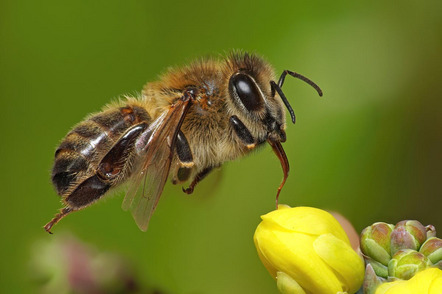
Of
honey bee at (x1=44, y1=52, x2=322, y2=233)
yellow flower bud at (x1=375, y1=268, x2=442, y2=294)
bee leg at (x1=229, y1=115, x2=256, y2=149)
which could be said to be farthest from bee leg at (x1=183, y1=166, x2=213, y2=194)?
yellow flower bud at (x1=375, y1=268, x2=442, y2=294)

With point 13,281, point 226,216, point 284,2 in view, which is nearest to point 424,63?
point 284,2

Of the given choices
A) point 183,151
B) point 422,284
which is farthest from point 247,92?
point 422,284

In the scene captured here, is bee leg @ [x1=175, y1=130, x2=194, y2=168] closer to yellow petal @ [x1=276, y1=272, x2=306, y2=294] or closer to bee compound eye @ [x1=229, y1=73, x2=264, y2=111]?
bee compound eye @ [x1=229, y1=73, x2=264, y2=111]

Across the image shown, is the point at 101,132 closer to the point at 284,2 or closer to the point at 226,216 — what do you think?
the point at 226,216

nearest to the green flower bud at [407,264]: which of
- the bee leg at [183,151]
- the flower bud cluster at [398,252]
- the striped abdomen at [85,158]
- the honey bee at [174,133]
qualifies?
the flower bud cluster at [398,252]

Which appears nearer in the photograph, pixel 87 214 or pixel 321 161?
pixel 321 161
